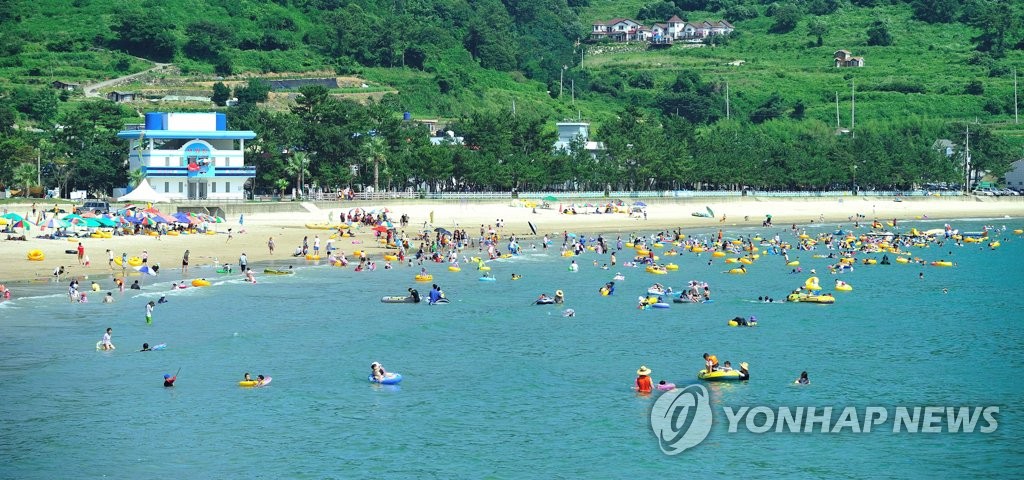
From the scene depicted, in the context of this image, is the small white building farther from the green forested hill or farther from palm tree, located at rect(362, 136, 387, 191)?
palm tree, located at rect(362, 136, 387, 191)

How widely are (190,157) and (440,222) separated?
807 inches

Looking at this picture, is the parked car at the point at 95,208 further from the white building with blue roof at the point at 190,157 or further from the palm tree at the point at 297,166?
the palm tree at the point at 297,166

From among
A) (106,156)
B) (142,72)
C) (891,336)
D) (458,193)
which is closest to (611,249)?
(458,193)

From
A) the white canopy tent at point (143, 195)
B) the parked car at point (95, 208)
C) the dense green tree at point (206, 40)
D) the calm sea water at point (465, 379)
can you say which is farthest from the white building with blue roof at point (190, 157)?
the dense green tree at point (206, 40)

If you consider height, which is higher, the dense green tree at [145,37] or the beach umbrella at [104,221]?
the dense green tree at [145,37]

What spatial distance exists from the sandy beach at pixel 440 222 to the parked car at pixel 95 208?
397 centimetres

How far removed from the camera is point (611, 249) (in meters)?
85.4

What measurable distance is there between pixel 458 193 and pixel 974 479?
3179 inches

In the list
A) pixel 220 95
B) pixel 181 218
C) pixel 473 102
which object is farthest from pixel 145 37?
pixel 181 218

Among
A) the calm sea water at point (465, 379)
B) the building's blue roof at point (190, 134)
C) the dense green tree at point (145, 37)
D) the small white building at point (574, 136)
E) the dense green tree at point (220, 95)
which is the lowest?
the calm sea water at point (465, 379)

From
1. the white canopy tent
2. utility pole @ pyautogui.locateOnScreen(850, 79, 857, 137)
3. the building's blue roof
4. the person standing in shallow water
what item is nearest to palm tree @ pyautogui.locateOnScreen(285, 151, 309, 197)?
the building's blue roof

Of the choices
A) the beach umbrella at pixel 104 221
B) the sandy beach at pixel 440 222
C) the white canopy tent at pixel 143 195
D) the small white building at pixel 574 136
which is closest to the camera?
the sandy beach at pixel 440 222

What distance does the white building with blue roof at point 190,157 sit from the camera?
96.3 metres

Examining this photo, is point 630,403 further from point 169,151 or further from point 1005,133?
point 1005,133
